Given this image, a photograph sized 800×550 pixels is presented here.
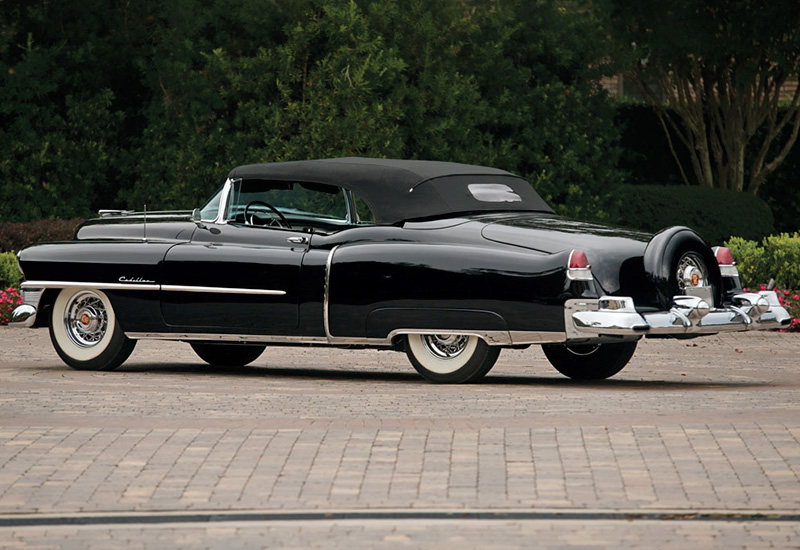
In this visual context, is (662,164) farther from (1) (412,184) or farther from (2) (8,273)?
(1) (412,184)

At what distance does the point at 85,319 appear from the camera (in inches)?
487

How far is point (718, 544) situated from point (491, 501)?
1.14 meters

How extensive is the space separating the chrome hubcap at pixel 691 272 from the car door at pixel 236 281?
8.78ft

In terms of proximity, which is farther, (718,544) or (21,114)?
(21,114)

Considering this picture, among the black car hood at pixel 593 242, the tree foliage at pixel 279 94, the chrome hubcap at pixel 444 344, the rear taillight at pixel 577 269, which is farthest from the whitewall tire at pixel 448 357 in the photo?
the tree foliage at pixel 279 94

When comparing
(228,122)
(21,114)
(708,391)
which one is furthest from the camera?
(21,114)

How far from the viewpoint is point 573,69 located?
22.2 meters

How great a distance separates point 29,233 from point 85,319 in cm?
685

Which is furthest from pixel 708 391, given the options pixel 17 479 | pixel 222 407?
pixel 17 479

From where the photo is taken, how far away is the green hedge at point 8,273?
1773cm

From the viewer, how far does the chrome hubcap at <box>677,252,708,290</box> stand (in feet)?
36.2

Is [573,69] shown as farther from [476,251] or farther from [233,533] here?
[233,533]

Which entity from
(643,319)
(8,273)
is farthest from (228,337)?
(8,273)

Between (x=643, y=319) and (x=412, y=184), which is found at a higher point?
(x=412, y=184)
